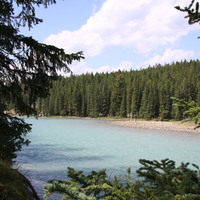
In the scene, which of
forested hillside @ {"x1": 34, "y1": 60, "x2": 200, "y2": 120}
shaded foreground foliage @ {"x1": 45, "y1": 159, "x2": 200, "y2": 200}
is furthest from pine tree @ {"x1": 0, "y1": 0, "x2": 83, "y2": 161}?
forested hillside @ {"x1": 34, "y1": 60, "x2": 200, "y2": 120}

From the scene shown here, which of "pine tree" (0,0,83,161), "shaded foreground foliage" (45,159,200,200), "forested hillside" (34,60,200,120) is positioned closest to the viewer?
"shaded foreground foliage" (45,159,200,200)

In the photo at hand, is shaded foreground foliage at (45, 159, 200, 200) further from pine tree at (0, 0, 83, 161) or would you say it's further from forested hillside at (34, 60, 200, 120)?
forested hillside at (34, 60, 200, 120)

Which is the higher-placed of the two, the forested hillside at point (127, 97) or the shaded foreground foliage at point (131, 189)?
the forested hillside at point (127, 97)

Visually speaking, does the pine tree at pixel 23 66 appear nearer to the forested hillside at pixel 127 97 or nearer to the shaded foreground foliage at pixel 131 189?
the shaded foreground foliage at pixel 131 189

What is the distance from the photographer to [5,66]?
13.9 ft

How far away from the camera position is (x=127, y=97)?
75812 millimetres

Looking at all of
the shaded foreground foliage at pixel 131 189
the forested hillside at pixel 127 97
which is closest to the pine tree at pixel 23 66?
the shaded foreground foliage at pixel 131 189

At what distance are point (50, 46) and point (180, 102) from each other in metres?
2.63

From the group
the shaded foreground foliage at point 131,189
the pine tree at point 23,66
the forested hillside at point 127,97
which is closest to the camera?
the shaded foreground foliage at point 131,189

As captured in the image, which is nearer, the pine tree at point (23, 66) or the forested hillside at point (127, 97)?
the pine tree at point (23, 66)

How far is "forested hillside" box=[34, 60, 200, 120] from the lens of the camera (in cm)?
6575

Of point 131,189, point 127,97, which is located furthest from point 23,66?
point 127,97

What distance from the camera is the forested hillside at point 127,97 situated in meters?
65.8

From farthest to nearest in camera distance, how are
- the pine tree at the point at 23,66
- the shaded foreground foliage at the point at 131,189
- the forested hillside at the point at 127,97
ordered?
the forested hillside at the point at 127,97, the pine tree at the point at 23,66, the shaded foreground foliage at the point at 131,189
